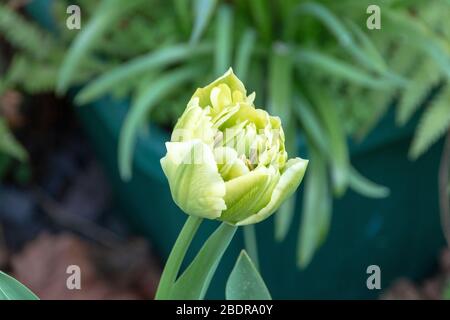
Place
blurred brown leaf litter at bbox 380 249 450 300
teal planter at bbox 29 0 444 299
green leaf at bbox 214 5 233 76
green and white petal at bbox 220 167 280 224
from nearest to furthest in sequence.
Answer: green and white petal at bbox 220 167 280 224
green leaf at bbox 214 5 233 76
teal planter at bbox 29 0 444 299
blurred brown leaf litter at bbox 380 249 450 300

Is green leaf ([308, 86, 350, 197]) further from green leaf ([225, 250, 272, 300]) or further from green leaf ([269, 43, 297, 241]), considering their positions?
green leaf ([225, 250, 272, 300])

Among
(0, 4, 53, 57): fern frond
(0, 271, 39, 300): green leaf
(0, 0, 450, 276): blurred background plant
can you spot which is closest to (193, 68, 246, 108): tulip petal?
(0, 271, 39, 300): green leaf

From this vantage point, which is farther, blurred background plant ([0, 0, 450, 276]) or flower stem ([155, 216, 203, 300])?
blurred background plant ([0, 0, 450, 276])

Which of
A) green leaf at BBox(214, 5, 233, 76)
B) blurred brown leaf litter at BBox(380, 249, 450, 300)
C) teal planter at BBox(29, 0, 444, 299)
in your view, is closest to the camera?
green leaf at BBox(214, 5, 233, 76)

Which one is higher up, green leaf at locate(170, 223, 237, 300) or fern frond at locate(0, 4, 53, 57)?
→ fern frond at locate(0, 4, 53, 57)
